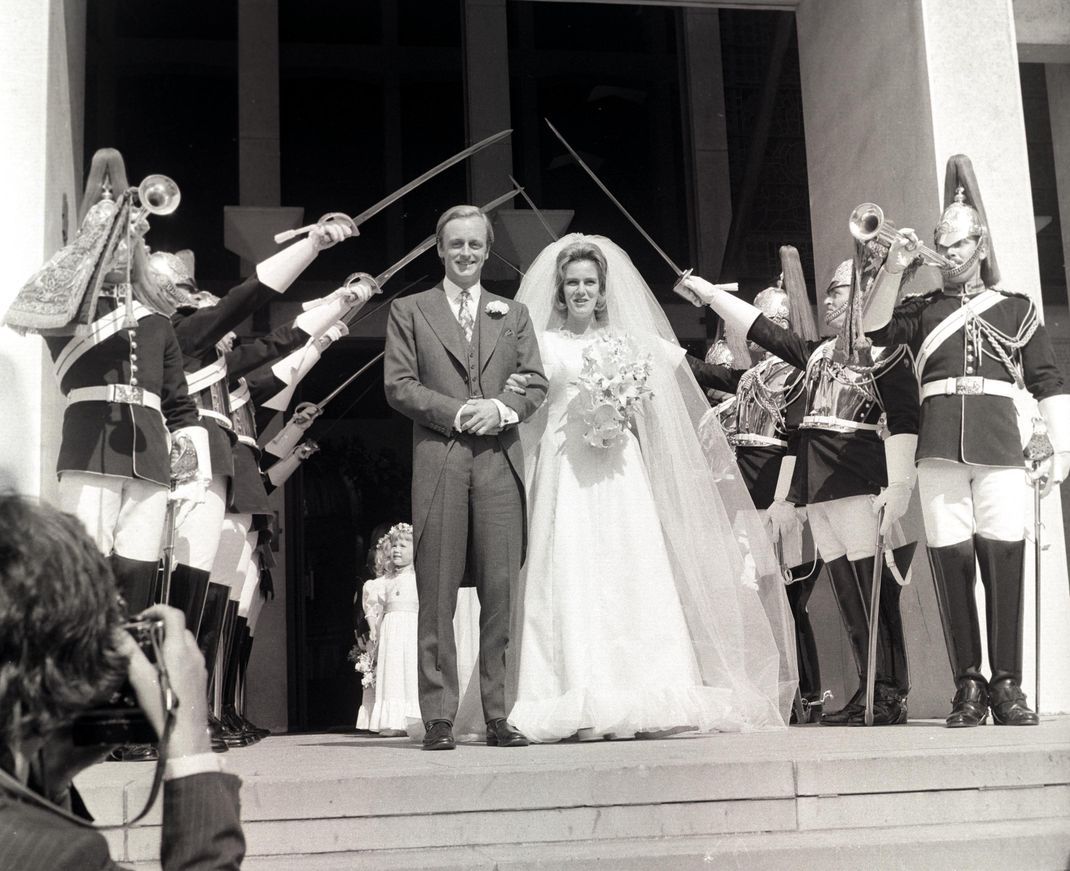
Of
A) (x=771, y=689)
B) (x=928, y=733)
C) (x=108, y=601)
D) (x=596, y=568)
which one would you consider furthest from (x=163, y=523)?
(x=108, y=601)

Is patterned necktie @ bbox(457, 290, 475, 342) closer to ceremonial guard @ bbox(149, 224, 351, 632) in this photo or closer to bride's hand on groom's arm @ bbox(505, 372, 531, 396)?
bride's hand on groom's arm @ bbox(505, 372, 531, 396)

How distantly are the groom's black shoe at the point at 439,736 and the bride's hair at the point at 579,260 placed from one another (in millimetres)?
1917

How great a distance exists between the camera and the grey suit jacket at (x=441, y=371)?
5.25 metres

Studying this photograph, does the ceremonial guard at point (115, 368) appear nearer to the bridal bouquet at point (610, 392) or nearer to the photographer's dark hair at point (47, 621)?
the bridal bouquet at point (610, 392)

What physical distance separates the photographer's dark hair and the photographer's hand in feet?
0.19

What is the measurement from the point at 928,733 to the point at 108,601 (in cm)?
402

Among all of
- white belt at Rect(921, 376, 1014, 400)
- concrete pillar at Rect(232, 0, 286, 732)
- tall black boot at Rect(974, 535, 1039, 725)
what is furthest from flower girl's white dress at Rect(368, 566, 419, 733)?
white belt at Rect(921, 376, 1014, 400)

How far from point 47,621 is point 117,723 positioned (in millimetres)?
193

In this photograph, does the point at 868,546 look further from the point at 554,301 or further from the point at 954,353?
the point at 554,301

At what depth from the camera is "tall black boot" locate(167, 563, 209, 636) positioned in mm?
5844

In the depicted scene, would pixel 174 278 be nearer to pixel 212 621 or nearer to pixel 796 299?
pixel 212 621

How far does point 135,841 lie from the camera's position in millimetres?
3613

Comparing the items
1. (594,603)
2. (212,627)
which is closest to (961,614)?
(594,603)

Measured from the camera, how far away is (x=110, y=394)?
501 centimetres
